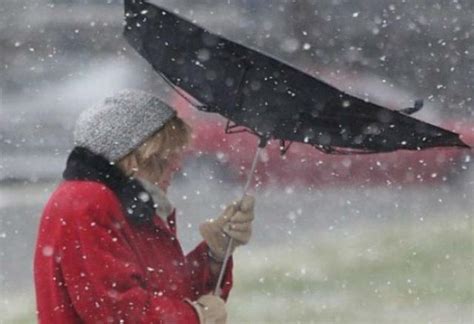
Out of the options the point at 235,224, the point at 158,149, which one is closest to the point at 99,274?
the point at 158,149

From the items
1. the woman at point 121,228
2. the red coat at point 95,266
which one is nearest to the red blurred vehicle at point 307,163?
the woman at point 121,228

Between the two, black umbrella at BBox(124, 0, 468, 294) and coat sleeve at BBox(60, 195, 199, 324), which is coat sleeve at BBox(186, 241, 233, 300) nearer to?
black umbrella at BBox(124, 0, 468, 294)

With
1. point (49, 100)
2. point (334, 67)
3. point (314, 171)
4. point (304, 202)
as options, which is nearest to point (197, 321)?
point (304, 202)

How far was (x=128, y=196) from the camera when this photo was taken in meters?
3.32

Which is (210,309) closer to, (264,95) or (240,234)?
(240,234)

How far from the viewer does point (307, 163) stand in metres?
12.4

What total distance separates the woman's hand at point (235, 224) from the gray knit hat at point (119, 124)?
0.33 meters

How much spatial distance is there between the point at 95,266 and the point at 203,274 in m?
0.64

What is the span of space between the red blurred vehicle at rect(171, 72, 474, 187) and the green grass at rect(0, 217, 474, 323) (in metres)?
1.99

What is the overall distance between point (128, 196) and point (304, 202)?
26.5ft

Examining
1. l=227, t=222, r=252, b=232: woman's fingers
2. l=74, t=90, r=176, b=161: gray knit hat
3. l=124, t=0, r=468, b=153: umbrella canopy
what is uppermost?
l=124, t=0, r=468, b=153: umbrella canopy

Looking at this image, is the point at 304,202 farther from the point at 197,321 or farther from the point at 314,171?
the point at 197,321

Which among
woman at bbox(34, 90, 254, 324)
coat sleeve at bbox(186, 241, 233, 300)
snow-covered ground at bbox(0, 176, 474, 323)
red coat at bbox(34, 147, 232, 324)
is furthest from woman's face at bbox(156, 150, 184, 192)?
snow-covered ground at bbox(0, 176, 474, 323)

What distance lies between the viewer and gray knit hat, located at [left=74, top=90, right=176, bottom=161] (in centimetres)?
333
